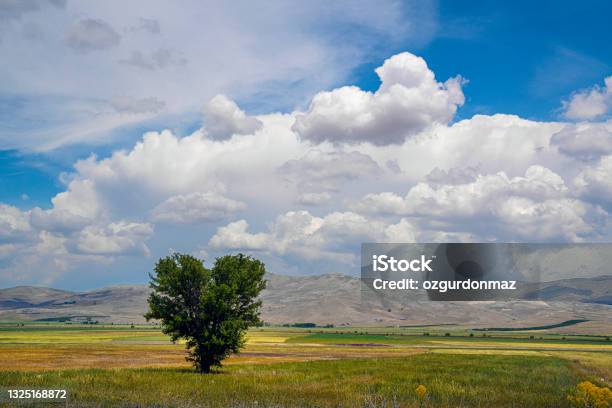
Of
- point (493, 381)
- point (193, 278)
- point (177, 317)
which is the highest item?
point (193, 278)

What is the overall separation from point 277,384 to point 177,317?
16553mm

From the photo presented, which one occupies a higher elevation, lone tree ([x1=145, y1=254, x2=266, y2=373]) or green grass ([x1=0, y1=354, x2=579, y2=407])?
lone tree ([x1=145, y1=254, x2=266, y2=373])

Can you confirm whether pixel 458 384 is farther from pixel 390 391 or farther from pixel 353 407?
pixel 353 407

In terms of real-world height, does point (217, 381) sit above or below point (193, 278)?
below

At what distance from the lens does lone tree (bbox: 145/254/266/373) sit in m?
59.5

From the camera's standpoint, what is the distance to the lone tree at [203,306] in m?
59.5

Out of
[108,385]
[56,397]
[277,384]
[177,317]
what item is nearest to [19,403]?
[56,397]

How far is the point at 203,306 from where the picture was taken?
5959cm

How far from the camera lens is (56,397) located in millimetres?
33000

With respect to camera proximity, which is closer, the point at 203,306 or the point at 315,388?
the point at 315,388

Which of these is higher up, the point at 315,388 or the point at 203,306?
the point at 203,306

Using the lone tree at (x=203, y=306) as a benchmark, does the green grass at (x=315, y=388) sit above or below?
below

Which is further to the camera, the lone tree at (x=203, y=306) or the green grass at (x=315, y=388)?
the lone tree at (x=203, y=306)

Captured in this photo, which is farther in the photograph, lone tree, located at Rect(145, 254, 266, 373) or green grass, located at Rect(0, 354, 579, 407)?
lone tree, located at Rect(145, 254, 266, 373)
